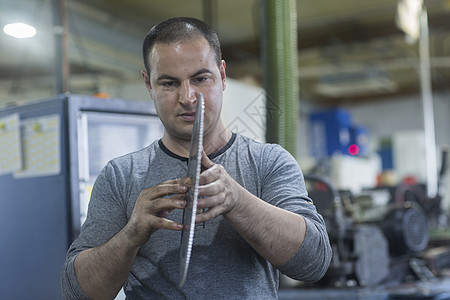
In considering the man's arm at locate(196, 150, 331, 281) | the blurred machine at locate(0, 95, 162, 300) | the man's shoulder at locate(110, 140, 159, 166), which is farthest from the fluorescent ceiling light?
the man's arm at locate(196, 150, 331, 281)

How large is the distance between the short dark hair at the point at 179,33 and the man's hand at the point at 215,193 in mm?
227

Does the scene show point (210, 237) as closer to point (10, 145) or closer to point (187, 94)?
point (187, 94)

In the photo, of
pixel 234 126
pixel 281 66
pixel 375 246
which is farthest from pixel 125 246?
pixel 375 246

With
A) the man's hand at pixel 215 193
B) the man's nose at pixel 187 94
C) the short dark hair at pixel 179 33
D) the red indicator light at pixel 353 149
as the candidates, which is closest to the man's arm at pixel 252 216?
the man's hand at pixel 215 193

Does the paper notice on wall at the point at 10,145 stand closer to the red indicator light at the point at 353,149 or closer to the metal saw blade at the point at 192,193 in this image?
the metal saw blade at the point at 192,193

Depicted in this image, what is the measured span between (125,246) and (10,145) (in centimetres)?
90

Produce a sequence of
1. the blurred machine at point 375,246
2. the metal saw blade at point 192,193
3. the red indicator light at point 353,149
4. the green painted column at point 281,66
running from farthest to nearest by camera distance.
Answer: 1. the red indicator light at point 353,149
2. the blurred machine at point 375,246
3. the green painted column at point 281,66
4. the metal saw blade at point 192,193

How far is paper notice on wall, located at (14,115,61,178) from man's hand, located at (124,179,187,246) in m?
0.71

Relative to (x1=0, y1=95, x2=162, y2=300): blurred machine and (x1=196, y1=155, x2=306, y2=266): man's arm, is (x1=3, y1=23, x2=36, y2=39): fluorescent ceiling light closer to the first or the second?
(x1=0, y1=95, x2=162, y2=300): blurred machine

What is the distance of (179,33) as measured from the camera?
2.80 feet

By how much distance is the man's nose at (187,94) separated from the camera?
829 millimetres

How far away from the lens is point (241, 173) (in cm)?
92

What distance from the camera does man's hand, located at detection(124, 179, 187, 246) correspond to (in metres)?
0.75

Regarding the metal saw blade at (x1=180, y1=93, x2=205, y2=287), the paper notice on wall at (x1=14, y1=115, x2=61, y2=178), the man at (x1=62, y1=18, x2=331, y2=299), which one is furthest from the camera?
the paper notice on wall at (x1=14, y1=115, x2=61, y2=178)
